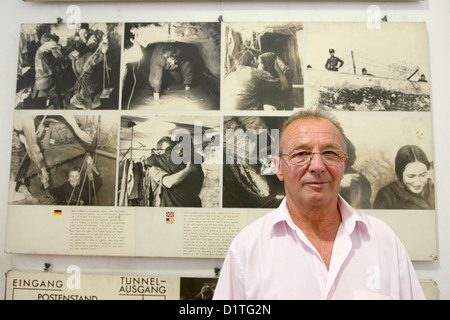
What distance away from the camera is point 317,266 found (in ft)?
2.58

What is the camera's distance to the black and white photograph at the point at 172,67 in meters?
1.31

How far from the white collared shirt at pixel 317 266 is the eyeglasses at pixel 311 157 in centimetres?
15

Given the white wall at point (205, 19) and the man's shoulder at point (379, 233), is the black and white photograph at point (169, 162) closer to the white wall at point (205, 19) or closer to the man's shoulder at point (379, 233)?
the white wall at point (205, 19)

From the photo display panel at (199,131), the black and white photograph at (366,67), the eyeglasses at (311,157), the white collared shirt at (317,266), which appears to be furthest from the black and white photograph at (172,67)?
the white collared shirt at (317,266)

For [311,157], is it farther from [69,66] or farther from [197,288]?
[69,66]

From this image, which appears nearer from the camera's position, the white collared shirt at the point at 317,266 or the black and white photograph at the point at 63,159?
the white collared shirt at the point at 317,266

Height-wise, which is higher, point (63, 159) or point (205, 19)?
point (205, 19)

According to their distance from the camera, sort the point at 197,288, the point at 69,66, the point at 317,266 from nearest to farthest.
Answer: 1. the point at 317,266
2. the point at 197,288
3. the point at 69,66

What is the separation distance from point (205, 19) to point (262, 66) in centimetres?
37

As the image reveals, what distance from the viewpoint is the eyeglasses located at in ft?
2.77

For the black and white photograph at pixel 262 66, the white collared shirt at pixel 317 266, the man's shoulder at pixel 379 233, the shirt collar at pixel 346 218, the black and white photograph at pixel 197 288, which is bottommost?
the black and white photograph at pixel 197 288

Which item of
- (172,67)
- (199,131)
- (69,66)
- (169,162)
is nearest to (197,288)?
(169,162)

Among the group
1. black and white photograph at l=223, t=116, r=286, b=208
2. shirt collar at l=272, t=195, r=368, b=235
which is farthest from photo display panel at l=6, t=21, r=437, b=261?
shirt collar at l=272, t=195, r=368, b=235

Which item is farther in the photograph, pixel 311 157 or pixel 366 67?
pixel 366 67
